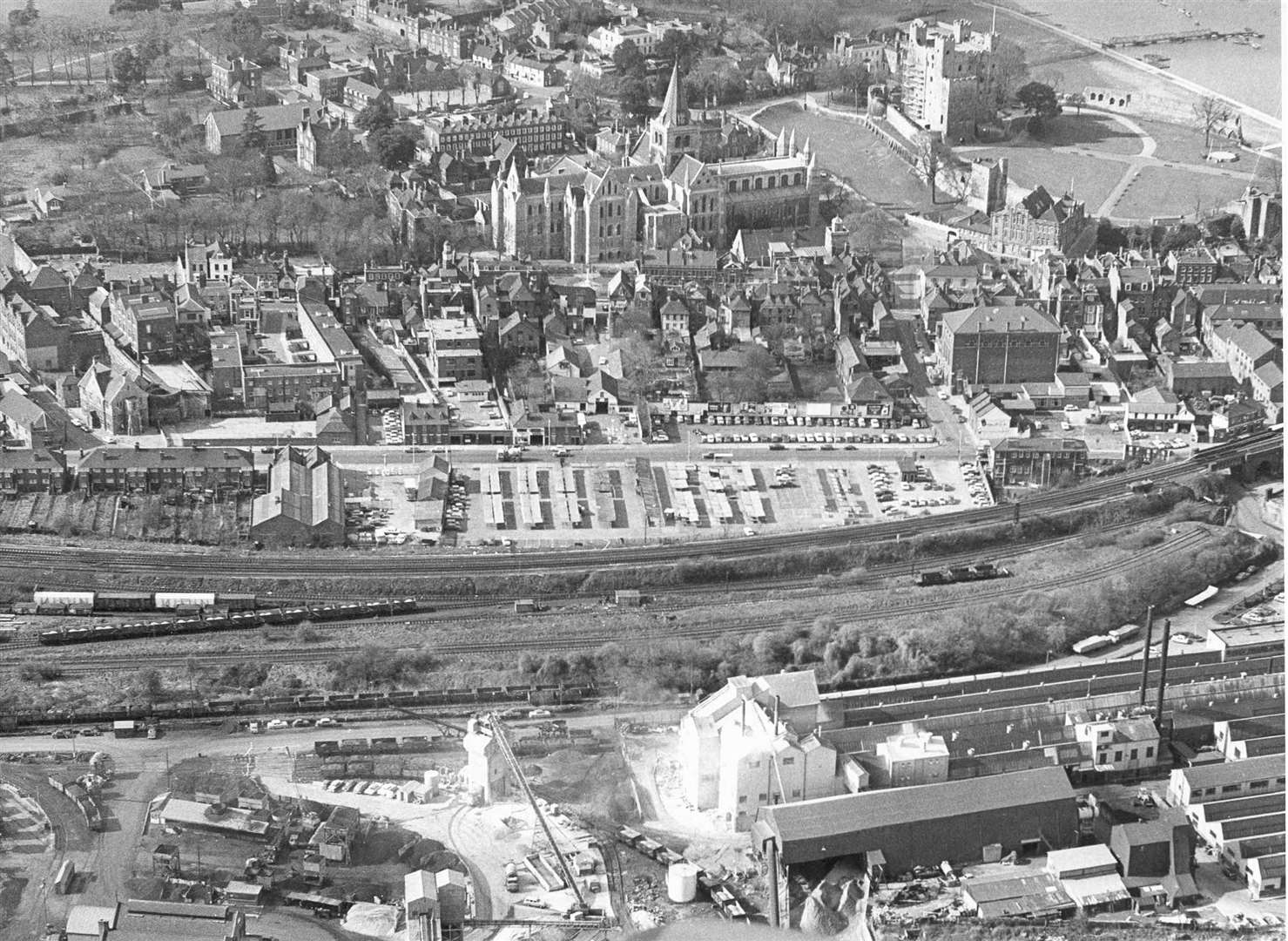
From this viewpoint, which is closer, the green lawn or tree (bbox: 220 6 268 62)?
the green lawn

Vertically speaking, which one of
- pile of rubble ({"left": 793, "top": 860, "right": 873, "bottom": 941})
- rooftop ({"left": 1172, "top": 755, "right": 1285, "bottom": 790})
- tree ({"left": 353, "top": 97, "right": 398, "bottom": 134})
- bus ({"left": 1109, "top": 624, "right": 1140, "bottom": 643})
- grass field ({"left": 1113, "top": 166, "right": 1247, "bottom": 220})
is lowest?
grass field ({"left": 1113, "top": 166, "right": 1247, "bottom": 220})

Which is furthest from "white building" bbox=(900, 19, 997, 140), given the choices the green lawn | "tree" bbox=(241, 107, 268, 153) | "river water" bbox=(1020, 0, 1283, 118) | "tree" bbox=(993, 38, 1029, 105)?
"tree" bbox=(241, 107, 268, 153)

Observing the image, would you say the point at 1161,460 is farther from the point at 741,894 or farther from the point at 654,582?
the point at 741,894

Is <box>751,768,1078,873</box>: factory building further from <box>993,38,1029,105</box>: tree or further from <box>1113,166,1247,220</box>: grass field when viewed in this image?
<box>993,38,1029,105</box>: tree

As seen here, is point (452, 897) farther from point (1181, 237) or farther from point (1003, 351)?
point (1181, 237)

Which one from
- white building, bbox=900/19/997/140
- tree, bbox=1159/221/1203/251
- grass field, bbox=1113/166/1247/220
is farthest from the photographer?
white building, bbox=900/19/997/140

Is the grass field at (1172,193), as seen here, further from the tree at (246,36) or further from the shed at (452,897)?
the shed at (452,897)

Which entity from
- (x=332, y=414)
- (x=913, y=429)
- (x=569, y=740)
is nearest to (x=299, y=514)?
(x=332, y=414)
